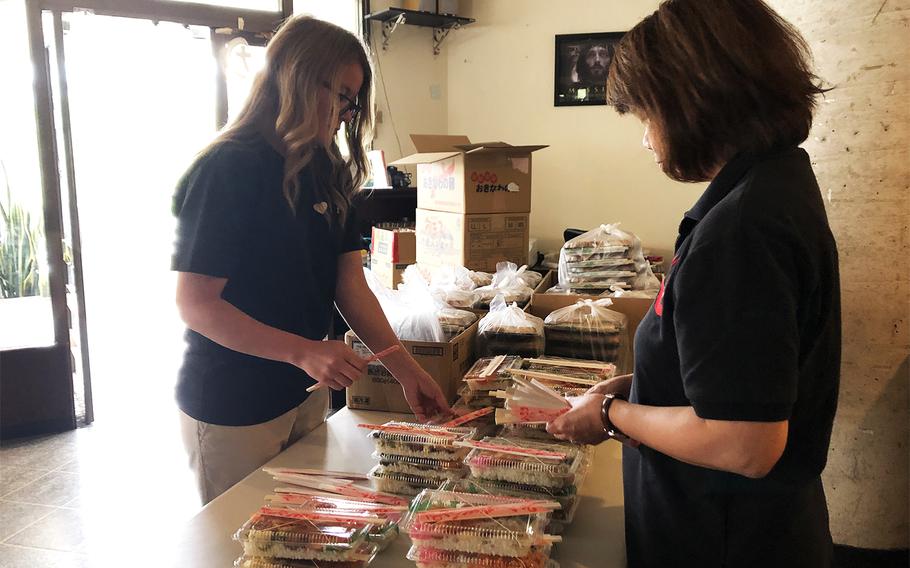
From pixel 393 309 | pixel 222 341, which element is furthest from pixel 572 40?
pixel 222 341

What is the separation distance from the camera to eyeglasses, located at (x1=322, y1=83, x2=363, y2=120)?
1443 millimetres

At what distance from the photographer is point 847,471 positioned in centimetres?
212

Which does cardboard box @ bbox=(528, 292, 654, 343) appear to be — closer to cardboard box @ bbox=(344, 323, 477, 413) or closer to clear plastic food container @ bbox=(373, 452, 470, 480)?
cardboard box @ bbox=(344, 323, 477, 413)

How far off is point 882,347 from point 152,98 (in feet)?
13.1

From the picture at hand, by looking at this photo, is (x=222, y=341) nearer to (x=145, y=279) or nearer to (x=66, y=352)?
(x=66, y=352)

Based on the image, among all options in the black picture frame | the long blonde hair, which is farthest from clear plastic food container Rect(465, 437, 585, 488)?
the black picture frame

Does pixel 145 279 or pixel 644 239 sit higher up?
pixel 644 239

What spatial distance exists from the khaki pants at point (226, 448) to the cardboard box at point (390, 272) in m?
1.93

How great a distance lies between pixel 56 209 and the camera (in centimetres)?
346

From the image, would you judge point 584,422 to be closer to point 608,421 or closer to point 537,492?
point 608,421

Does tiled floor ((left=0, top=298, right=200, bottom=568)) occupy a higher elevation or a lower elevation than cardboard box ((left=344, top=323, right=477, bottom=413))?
lower

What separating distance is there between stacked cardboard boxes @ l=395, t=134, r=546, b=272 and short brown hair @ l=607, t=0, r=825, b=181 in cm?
190

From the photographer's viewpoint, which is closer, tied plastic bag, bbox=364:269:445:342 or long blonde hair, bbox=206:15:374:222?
long blonde hair, bbox=206:15:374:222

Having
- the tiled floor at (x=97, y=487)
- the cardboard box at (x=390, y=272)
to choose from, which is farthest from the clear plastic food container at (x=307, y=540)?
the cardboard box at (x=390, y=272)
